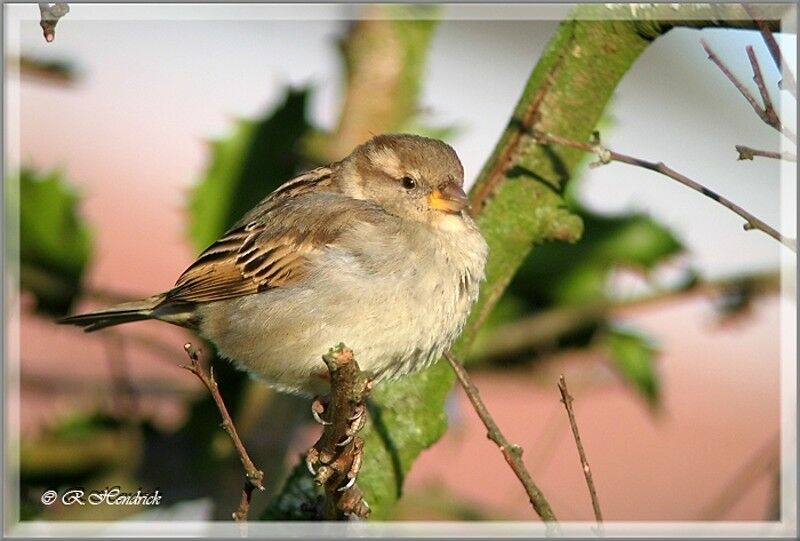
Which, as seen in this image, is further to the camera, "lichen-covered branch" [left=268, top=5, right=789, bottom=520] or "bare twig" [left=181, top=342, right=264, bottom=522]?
"lichen-covered branch" [left=268, top=5, right=789, bottom=520]

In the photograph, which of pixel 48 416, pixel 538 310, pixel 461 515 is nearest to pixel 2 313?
pixel 48 416

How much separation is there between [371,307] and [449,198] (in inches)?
18.0

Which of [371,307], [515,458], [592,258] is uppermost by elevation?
[371,307]

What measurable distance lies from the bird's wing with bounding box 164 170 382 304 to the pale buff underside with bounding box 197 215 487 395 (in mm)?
45

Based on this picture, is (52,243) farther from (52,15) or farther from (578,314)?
(578,314)

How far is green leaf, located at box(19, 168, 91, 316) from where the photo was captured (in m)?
3.92

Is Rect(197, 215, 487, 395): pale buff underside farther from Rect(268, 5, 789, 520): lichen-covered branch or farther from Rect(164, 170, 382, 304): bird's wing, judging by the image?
Rect(268, 5, 789, 520): lichen-covered branch

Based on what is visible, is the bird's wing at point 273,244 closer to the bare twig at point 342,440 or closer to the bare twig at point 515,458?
the bare twig at point 342,440

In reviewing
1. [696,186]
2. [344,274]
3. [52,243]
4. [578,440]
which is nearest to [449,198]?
[344,274]

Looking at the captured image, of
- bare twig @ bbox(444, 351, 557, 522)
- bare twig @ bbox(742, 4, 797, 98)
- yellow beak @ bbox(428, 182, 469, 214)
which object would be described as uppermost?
bare twig @ bbox(742, 4, 797, 98)

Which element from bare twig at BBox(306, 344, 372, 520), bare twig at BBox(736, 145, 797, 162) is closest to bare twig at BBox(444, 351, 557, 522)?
bare twig at BBox(306, 344, 372, 520)

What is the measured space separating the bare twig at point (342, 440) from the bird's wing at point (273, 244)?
400mm

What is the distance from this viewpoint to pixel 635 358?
4.17 m

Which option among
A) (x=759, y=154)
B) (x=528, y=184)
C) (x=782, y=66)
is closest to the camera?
(x=782, y=66)
